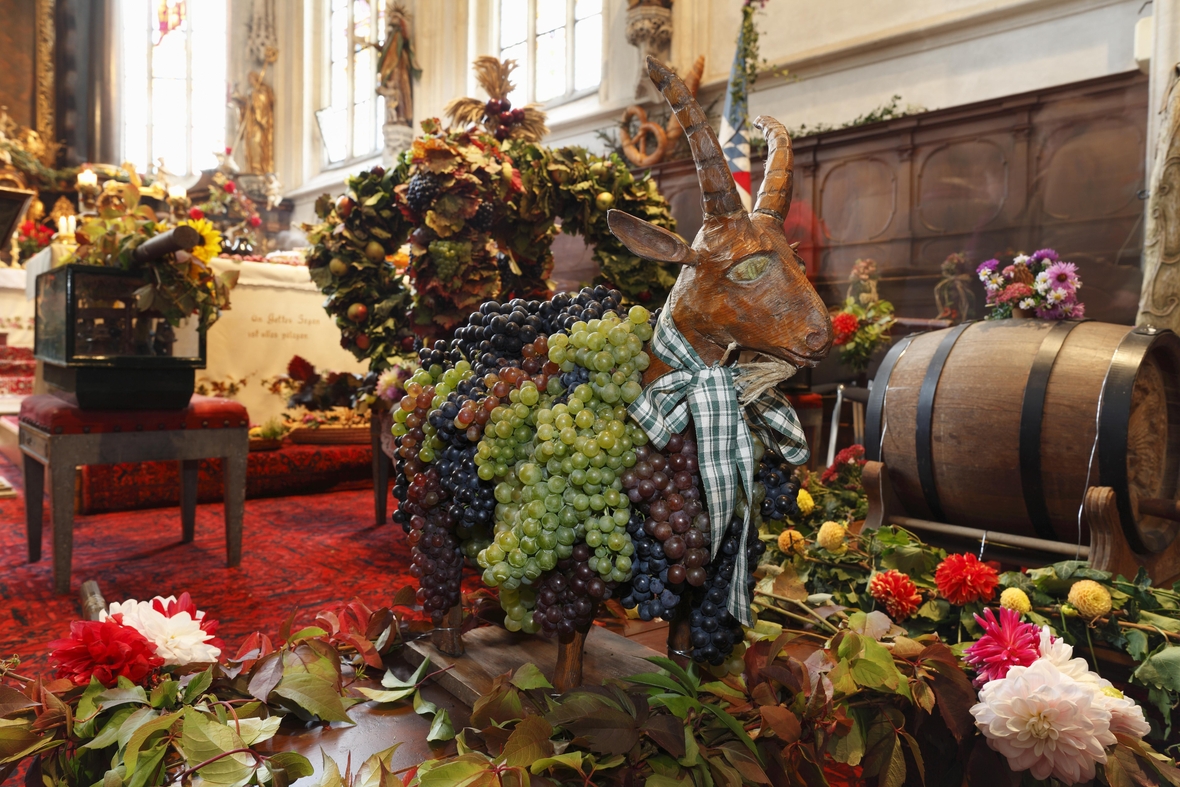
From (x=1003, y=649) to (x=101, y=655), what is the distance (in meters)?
1.33

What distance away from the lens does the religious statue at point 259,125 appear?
48.6ft

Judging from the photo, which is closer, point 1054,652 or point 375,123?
point 1054,652

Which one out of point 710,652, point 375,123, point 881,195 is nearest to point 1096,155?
point 881,195

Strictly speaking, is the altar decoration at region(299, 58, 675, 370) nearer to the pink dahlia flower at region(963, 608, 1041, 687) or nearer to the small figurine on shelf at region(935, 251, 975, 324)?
the pink dahlia flower at region(963, 608, 1041, 687)

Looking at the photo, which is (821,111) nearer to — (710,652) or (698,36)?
(698,36)

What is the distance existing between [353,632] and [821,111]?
Answer: 7.23 m

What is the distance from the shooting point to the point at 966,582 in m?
1.86

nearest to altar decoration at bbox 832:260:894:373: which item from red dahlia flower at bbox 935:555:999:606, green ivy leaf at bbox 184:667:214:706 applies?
red dahlia flower at bbox 935:555:999:606

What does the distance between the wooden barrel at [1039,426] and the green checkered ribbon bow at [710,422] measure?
5.04 feet

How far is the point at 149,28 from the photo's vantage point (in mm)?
15258

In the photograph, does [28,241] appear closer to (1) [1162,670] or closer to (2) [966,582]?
(2) [966,582]

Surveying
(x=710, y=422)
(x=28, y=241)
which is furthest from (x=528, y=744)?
(x=28, y=241)

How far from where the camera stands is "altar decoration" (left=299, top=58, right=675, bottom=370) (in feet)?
10.5

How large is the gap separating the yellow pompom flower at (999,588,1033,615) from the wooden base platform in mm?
1061
